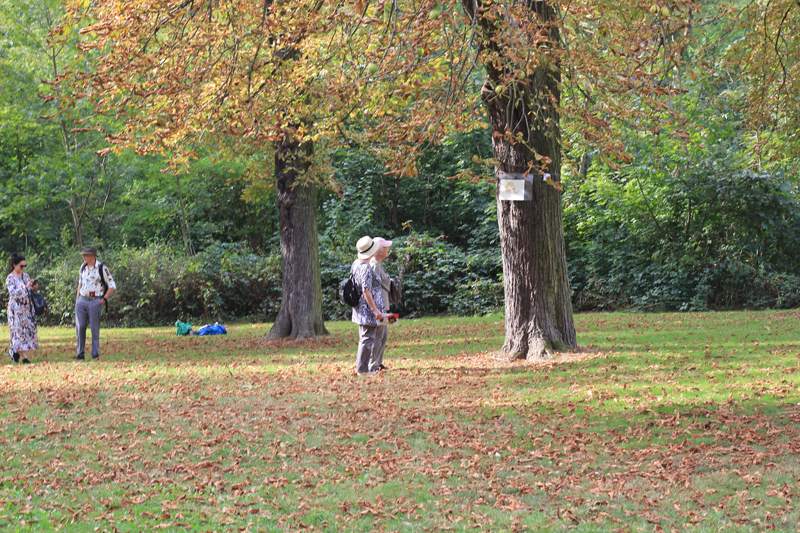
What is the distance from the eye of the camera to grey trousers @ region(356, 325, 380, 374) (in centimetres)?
1009

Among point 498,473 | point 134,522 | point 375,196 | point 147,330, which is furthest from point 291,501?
point 375,196

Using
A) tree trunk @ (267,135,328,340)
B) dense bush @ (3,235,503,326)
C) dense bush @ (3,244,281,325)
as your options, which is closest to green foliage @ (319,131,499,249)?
dense bush @ (3,235,503,326)

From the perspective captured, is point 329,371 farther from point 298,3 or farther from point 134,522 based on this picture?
point 134,522

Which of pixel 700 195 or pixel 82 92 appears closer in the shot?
pixel 82 92

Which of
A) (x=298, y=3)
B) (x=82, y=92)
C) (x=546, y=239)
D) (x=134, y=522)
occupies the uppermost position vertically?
(x=298, y=3)

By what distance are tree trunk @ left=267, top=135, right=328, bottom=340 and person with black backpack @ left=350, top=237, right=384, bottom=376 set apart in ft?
15.8

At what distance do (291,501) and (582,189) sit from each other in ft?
61.1

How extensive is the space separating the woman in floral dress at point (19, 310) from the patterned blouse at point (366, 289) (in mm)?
6558

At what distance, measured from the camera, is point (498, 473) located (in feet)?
18.3

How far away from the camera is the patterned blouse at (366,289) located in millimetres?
9875

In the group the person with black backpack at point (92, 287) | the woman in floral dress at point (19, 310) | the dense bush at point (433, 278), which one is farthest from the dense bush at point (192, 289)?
the person with black backpack at point (92, 287)

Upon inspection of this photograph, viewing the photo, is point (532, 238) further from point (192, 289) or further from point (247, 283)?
point (192, 289)

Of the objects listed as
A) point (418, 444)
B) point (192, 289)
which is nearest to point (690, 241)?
point (192, 289)

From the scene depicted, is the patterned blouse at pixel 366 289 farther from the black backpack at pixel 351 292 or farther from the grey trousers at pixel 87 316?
the grey trousers at pixel 87 316
